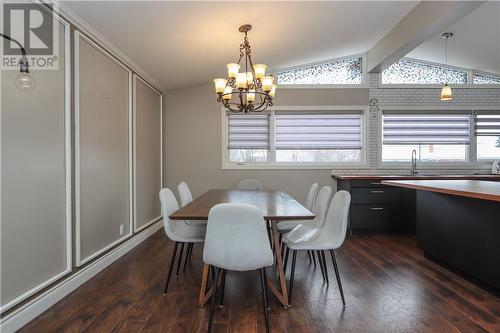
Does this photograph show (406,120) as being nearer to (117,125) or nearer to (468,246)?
(468,246)

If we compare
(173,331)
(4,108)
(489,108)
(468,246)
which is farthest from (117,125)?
(489,108)

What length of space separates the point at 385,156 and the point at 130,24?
14.4ft

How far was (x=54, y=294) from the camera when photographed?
7.03 feet

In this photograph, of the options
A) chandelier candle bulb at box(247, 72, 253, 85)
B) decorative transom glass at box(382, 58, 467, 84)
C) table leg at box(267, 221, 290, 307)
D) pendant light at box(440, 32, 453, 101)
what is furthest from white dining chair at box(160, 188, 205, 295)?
decorative transom glass at box(382, 58, 467, 84)

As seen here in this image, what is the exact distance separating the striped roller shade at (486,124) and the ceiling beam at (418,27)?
82.7 inches

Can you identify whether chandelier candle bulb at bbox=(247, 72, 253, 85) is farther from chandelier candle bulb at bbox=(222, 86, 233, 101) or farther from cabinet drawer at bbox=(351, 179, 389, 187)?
cabinet drawer at bbox=(351, 179, 389, 187)

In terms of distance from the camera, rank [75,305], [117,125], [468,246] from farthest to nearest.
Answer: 1. [117,125]
2. [468,246]
3. [75,305]

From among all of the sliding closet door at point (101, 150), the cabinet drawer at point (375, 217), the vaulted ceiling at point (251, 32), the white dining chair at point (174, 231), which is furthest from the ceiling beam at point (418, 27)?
the sliding closet door at point (101, 150)

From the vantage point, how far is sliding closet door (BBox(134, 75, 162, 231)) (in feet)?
12.4

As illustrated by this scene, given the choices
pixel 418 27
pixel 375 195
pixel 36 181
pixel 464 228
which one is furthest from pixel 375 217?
pixel 36 181

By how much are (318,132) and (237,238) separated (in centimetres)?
357

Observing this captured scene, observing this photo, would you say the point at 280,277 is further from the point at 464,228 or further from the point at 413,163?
the point at 413,163

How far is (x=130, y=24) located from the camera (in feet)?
8.70

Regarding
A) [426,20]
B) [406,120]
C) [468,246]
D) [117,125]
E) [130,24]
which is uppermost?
[426,20]
